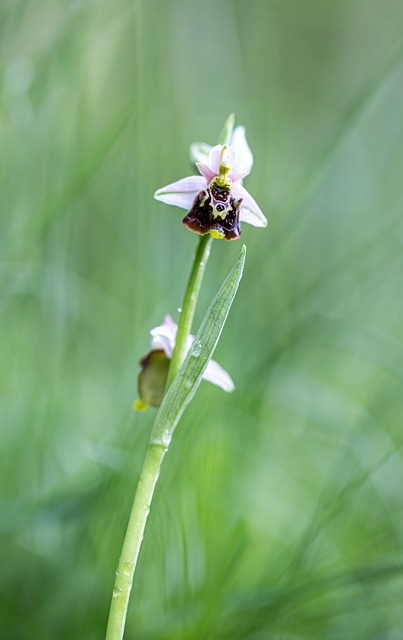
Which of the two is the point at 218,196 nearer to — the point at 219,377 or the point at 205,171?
the point at 205,171

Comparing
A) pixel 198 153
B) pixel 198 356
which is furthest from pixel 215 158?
pixel 198 356

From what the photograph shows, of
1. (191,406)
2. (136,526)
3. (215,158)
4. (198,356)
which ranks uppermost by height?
(215,158)

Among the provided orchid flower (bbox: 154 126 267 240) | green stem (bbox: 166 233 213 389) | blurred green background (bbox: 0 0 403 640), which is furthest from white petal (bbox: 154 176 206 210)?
blurred green background (bbox: 0 0 403 640)

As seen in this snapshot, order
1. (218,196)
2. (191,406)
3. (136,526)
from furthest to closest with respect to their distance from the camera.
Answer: (191,406) → (218,196) → (136,526)

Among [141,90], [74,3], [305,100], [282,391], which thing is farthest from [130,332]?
[305,100]

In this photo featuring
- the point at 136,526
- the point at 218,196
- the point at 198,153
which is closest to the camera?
the point at 136,526

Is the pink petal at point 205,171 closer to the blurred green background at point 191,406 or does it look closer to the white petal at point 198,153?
the white petal at point 198,153

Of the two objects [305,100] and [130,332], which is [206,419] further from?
[305,100]

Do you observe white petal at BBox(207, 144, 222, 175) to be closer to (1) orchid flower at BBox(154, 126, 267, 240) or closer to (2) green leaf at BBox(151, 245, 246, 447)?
(1) orchid flower at BBox(154, 126, 267, 240)

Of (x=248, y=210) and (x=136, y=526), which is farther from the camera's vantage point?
(x=248, y=210)
